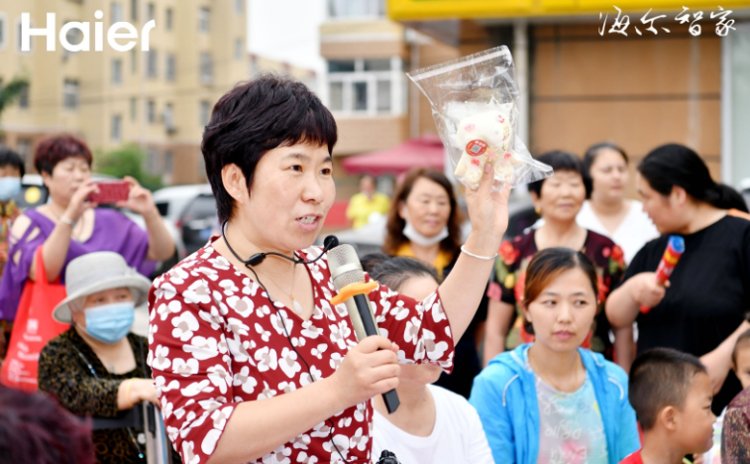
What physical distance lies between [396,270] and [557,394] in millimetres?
727

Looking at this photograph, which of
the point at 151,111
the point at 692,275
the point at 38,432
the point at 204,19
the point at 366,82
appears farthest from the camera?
the point at 204,19

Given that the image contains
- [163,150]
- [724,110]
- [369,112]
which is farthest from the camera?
[163,150]

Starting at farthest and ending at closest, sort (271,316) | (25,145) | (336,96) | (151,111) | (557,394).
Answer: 1. (151,111)
2. (25,145)
3. (336,96)
4. (557,394)
5. (271,316)

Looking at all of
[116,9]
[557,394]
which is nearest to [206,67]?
[116,9]

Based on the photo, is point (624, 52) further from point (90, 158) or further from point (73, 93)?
point (73, 93)

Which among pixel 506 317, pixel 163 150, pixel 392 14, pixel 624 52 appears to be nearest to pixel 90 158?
pixel 506 317

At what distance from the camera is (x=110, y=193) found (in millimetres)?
5090

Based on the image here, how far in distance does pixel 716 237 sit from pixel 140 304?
2.47 m

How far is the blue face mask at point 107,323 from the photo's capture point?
13.9ft

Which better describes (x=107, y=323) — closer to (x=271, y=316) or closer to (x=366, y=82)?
(x=271, y=316)

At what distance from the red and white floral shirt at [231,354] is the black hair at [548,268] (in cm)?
170

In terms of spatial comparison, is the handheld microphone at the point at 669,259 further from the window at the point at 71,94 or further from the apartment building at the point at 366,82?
the window at the point at 71,94

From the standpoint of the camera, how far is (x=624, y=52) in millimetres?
10492

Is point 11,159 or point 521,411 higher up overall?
point 11,159
